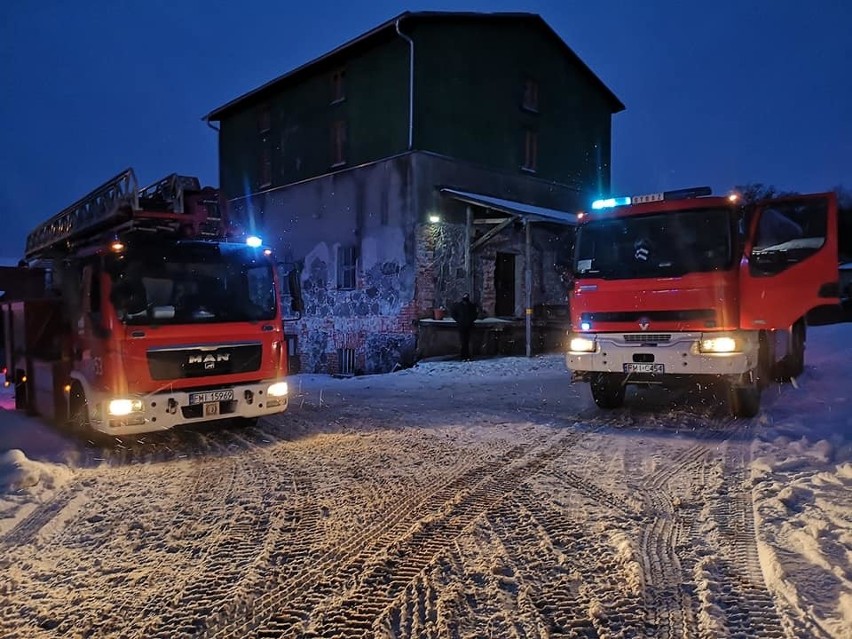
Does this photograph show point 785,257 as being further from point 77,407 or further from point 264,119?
point 264,119

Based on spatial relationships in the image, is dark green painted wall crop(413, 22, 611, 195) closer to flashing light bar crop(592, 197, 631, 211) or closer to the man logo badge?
flashing light bar crop(592, 197, 631, 211)

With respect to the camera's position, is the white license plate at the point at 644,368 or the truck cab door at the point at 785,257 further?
the white license plate at the point at 644,368

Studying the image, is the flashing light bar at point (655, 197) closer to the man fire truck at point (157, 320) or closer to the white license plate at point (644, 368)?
the white license plate at point (644, 368)

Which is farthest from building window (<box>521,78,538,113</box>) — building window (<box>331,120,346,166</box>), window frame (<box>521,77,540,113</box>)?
building window (<box>331,120,346,166</box>)

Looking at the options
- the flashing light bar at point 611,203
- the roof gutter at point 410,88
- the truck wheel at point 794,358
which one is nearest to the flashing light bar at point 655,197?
the flashing light bar at point 611,203

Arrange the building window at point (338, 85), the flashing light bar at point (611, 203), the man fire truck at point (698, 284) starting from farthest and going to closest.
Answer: the building window at point (338, 85) < the flashing light bar at point (611, 203) < the man fire truck at point (698, 284)

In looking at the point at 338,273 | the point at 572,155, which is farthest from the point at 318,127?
the point at 572,155

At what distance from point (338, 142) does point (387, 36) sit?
3681 mm

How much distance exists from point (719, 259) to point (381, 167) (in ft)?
40.7

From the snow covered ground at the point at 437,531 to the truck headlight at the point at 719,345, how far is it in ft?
3.22

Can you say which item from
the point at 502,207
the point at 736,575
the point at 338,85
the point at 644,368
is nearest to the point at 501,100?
the point at 502,207

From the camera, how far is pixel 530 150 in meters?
21.1

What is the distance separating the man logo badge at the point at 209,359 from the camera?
684 cm

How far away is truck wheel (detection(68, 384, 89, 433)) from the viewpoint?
7363 mm
